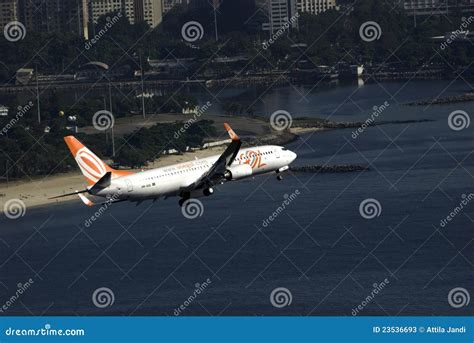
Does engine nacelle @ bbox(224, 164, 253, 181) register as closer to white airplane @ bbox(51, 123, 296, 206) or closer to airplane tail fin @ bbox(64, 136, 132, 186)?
white airplane @ bbox(51, 123, 296, 206)

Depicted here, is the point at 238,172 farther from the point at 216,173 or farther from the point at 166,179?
the point at 166,179

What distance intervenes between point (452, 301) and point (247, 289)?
81.9 feet

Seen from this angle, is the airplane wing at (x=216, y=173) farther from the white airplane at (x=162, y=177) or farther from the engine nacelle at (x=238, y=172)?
the engine nacelle at (x=238, y=172)

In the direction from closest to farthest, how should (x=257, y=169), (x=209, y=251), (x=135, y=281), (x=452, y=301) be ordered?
(x=257, y=169), (x=452, y=301), (x=135, y=281), (x=209, y=251)

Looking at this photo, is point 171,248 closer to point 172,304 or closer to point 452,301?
point 172,304

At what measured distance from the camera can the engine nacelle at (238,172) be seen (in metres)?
Result: 129

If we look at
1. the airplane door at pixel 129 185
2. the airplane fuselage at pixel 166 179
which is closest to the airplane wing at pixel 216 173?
the airplane fuselage at pixel 166 179

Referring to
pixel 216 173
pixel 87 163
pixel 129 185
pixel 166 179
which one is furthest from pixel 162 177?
pixel 87 163

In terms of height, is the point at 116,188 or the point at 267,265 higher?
the point at 116,188

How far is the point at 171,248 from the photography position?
7844 inches

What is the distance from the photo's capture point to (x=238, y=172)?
130625 millimetres
